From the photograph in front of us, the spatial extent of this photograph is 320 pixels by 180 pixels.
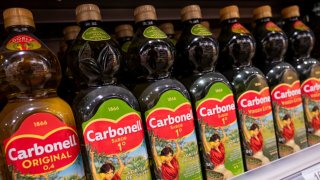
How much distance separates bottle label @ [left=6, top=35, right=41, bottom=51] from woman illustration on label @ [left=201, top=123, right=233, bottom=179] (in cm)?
51

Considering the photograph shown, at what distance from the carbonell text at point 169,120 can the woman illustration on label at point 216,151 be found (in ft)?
0.21

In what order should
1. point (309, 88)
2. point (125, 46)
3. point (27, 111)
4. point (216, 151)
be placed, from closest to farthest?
point (27, 111), point (216, 151), point (125, 46), point (309, 88)

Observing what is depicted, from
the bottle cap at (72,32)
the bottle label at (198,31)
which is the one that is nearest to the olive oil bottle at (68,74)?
the bottle cap at (72,32)

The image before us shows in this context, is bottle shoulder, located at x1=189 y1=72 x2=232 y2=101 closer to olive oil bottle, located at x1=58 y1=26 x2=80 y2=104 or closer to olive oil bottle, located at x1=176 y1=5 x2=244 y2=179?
olive oil bottle, located at x1=176 y1=5 x2=244 y2=179

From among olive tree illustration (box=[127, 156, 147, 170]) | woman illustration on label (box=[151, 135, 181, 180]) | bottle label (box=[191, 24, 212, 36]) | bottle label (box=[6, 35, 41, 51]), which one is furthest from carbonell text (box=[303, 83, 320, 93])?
bottle label (box=[6, 35, 41, 51])

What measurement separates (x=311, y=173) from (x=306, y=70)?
1.36 feet

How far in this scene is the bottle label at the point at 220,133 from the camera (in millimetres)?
922

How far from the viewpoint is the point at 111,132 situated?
78 cm

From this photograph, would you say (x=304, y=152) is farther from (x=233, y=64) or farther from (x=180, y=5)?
(x=180, y=5)

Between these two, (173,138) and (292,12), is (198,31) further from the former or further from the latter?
(292,12)

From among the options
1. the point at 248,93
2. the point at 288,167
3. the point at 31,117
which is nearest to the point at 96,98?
the point at 31,117

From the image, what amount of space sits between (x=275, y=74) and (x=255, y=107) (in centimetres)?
16

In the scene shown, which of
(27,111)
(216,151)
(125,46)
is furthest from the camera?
(125,46)

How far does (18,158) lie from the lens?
0.68 m
